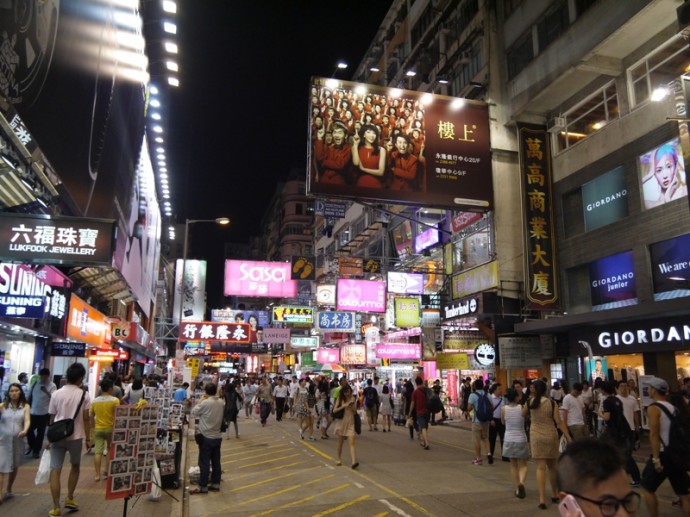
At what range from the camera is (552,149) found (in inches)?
878

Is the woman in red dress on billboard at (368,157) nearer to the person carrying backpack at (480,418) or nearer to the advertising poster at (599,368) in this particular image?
the person carrying backpack at (480,418)

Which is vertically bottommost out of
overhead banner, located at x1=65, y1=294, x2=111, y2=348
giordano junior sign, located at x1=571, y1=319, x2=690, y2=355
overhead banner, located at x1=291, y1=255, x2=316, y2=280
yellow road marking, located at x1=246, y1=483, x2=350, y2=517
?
yellow road marking, located at x1=246, y1=483, x2=350, y2=517

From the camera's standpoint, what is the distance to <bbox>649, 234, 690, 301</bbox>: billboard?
1591 cm

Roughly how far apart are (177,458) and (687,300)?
11934 millimetres

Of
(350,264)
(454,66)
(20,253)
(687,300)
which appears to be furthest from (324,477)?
(454,66)

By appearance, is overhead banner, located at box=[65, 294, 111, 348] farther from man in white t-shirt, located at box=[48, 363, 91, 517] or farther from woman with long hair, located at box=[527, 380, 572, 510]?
woman with long hair, located at box=[527, 380, 572, 510]

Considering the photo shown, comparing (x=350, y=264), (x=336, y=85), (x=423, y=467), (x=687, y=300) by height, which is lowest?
(x=423, y=467)

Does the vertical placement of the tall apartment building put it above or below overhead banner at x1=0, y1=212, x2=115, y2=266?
above

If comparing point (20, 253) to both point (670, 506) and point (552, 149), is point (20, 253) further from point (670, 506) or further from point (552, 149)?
point (552, 149)

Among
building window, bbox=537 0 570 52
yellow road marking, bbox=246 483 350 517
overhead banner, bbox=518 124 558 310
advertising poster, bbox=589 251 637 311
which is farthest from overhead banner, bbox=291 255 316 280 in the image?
yellow road marking, bbox=246 483 350 517

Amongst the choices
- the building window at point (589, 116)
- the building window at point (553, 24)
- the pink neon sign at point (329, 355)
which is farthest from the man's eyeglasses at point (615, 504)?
the pink neon sign at point (329, 355)

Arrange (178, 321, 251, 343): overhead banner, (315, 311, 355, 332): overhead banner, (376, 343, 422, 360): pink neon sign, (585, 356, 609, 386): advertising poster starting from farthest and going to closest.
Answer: (315, 311, 355, 332): overhead banner < (376, 343, 422, 360): pink neon sign < (178, 321, 251, 343): overhead banner < (585, 356, 609, 386): advertising poster

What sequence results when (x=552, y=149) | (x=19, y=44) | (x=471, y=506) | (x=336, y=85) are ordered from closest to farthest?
1. (x=471, y=506)
2. (x=19, y=44)
3. (x=336, y=85)
4. (x=552, y=149)

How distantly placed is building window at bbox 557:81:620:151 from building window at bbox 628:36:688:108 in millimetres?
862
